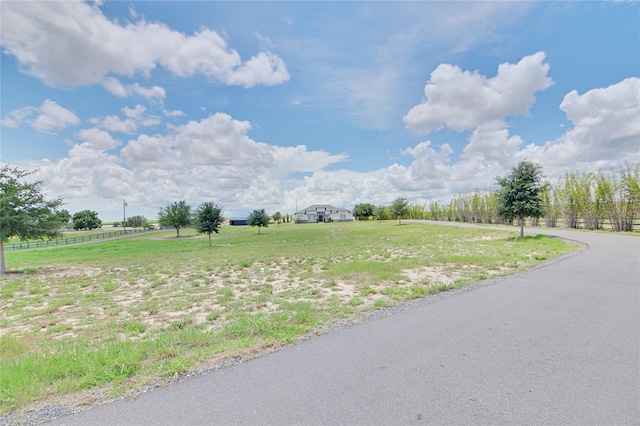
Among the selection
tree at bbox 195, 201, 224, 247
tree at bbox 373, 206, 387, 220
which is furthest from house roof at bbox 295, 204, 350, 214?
tree at bbox 195, 201, 224, 247

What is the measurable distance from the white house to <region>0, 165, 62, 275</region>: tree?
82.0 m

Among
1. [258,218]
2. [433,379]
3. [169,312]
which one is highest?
[258,218]

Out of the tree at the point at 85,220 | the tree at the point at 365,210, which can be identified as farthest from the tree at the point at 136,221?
the tree at the point at 365,210

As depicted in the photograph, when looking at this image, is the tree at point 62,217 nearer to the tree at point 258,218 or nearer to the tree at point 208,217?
the tree at point 208,217

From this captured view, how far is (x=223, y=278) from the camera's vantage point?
10.3m

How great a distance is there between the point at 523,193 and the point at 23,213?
28.6 metres

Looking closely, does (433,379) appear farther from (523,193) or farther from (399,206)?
(399,206)

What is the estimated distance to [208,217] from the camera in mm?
27844

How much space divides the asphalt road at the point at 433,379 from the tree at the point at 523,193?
1518 centimetres

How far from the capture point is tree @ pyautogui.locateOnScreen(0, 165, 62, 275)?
42.6 feet

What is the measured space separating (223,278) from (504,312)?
345 inches

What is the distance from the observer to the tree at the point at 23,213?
1299cm

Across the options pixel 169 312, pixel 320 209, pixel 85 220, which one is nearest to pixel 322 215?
pixel 320 209

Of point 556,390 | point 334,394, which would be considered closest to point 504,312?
point 556,390
